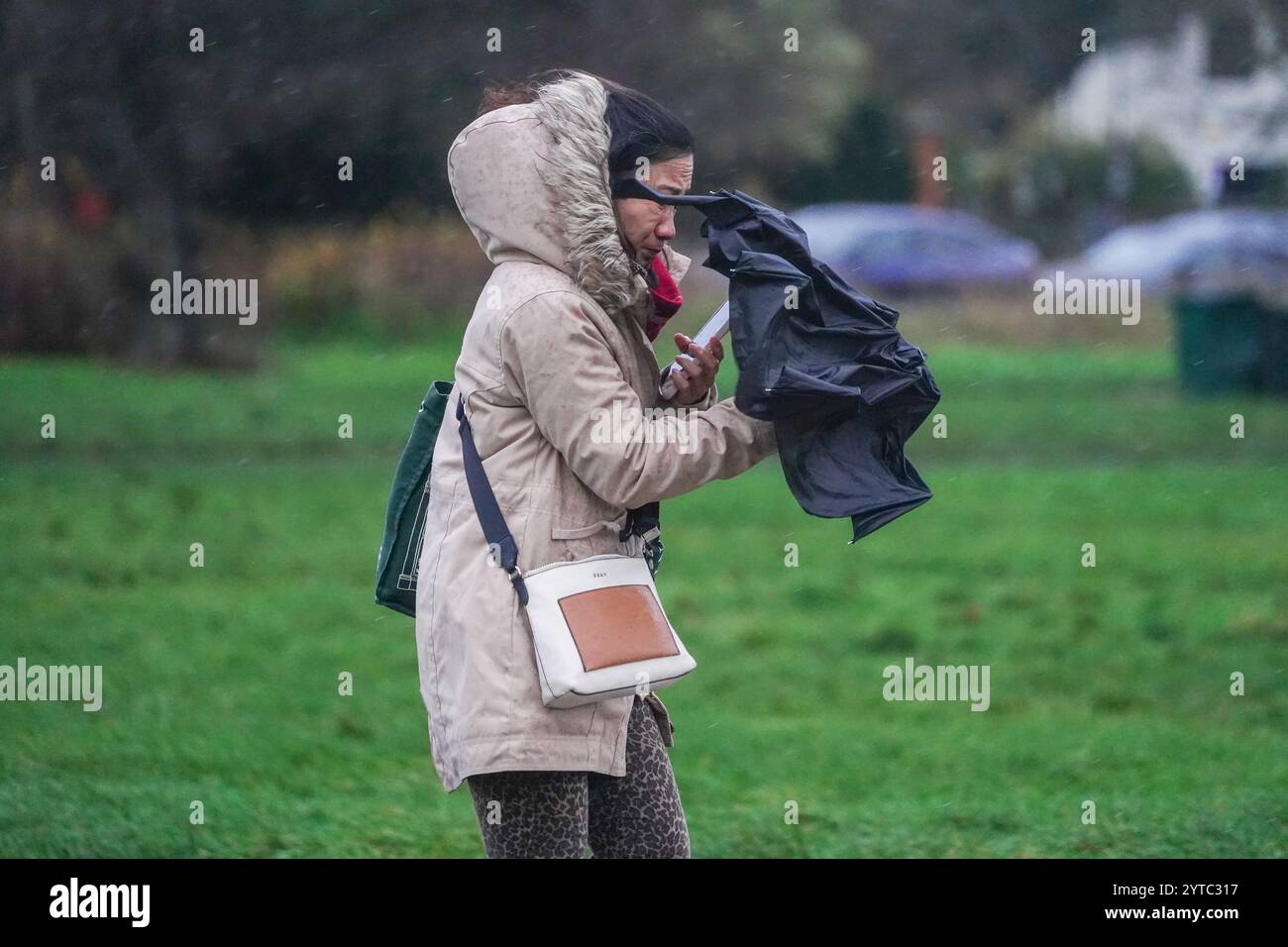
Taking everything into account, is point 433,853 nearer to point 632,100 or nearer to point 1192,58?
point 632,100

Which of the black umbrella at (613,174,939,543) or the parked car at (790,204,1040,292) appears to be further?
the parked car at (790,204,1040,292)

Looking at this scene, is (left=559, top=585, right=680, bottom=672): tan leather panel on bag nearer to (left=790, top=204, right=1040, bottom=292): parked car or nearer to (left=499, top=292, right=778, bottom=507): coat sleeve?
(left=499, top=292, right=778, bottom=507): coat sleeve

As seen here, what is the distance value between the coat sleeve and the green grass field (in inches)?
92.1

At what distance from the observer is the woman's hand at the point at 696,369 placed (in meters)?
3.63

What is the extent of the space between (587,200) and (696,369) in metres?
0.41

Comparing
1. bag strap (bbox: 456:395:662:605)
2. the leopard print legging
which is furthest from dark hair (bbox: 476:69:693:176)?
the leopard print legging

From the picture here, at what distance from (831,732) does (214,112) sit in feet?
48.0

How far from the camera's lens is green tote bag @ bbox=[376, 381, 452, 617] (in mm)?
3814

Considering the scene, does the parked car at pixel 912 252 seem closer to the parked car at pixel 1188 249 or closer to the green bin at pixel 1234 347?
the parked car at pixel 1188 249

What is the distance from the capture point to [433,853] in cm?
549

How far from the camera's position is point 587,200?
350 cm

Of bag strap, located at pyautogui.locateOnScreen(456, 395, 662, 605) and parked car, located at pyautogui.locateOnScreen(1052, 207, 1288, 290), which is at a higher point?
parked car, located at pyautogui.locateOnScreen(1052, 207, 1288, 290)

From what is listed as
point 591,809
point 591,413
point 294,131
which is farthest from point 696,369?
point 294,131

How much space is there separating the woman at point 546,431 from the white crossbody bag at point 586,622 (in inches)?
1.2
